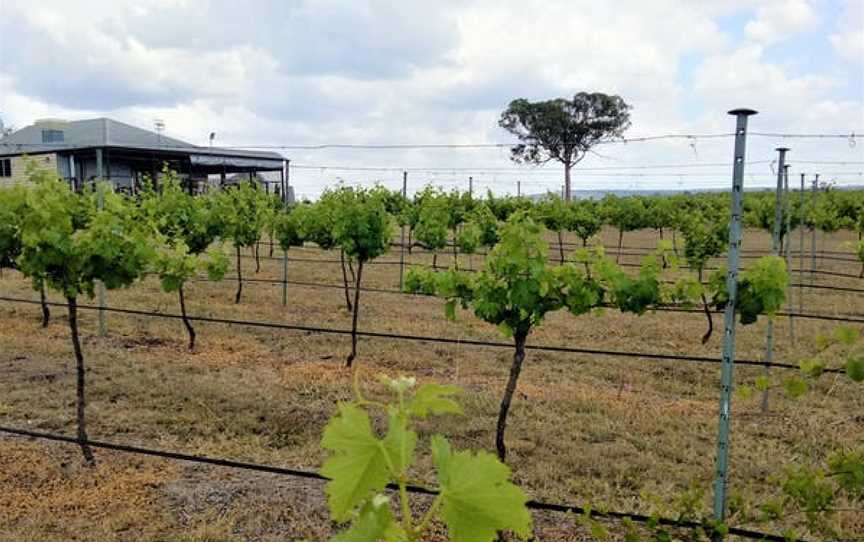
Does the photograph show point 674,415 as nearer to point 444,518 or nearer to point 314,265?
point 444,518

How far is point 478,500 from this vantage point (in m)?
0.83

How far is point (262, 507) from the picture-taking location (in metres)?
4.82

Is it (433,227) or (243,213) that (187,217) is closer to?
(243,213)

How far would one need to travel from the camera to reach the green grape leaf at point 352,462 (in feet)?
2.71

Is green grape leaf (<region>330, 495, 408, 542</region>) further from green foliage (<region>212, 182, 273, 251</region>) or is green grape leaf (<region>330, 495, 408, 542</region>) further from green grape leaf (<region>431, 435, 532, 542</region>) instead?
green foliage (<region>212, 182, 273, 251</region>)

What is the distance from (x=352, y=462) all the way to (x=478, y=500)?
157mm

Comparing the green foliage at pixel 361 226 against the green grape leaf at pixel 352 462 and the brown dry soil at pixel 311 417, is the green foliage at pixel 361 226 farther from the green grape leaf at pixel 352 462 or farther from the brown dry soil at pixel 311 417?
the green grape leaf at pixel 352 462

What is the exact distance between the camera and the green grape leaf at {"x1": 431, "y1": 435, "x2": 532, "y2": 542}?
0.83 meters

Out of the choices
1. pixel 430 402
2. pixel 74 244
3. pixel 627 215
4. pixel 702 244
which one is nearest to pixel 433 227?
pixel 702 244

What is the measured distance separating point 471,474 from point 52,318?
458 inches

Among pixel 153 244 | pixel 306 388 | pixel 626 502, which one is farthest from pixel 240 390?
pixel 626 502

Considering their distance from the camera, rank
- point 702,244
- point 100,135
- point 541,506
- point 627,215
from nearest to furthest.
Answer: point 541,506, point 702,244, point 627,215, point 100,135

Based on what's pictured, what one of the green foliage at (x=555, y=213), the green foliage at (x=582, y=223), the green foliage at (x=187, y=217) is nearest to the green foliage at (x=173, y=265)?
the green foliage at (x=187, y=217)

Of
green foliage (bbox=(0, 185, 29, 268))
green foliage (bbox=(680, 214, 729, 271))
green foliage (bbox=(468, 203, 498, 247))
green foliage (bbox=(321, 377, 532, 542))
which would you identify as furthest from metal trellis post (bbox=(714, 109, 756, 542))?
green foliage (bbox=(468, 203, 498, 247))
